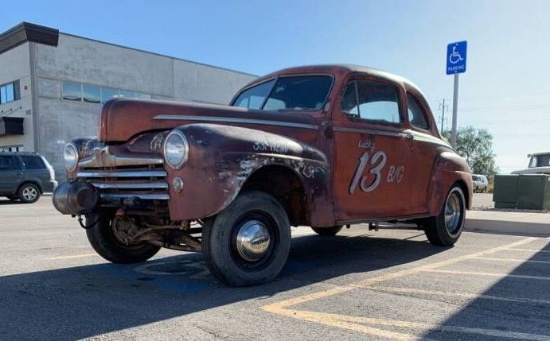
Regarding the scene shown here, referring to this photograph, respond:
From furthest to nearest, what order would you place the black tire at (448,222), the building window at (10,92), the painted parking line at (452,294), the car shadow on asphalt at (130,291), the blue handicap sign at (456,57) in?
the building window at (10,92) → the blue handicap sign at (456,57) → the black tire at (448,222) → the painted parking line at (452,294) → the car shadow on asphalt at (130,291)

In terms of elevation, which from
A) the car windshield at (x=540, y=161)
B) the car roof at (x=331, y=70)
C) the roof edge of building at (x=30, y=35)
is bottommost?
the car windshield at (x=540, y=161)

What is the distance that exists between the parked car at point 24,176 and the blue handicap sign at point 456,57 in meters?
13.8

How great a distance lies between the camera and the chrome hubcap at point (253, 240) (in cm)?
434

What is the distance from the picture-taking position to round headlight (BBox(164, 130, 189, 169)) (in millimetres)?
3977

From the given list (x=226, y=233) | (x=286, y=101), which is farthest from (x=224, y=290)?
(x=286, y=101)

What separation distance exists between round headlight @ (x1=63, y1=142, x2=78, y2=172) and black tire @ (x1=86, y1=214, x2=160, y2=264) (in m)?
0.54

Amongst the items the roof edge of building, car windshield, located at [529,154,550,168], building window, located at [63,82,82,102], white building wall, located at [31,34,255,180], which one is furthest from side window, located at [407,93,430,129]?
building window, located at [63,82,82,102]

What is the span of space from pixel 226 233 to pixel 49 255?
3.17 m

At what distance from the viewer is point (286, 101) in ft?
18.7

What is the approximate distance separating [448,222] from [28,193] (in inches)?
589

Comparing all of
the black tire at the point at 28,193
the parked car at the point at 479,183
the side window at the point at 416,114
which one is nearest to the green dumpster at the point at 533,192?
the side window at the point at 416,114

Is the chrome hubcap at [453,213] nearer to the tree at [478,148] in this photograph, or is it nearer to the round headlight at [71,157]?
→ the round headlight at [71,157]

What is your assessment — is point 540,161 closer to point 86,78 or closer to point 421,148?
point 421,148

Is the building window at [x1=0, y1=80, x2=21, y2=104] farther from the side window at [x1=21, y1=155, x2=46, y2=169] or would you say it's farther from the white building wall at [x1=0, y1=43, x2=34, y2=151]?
the side window at [x1=21, y1=155, x2=46, y2=169]
